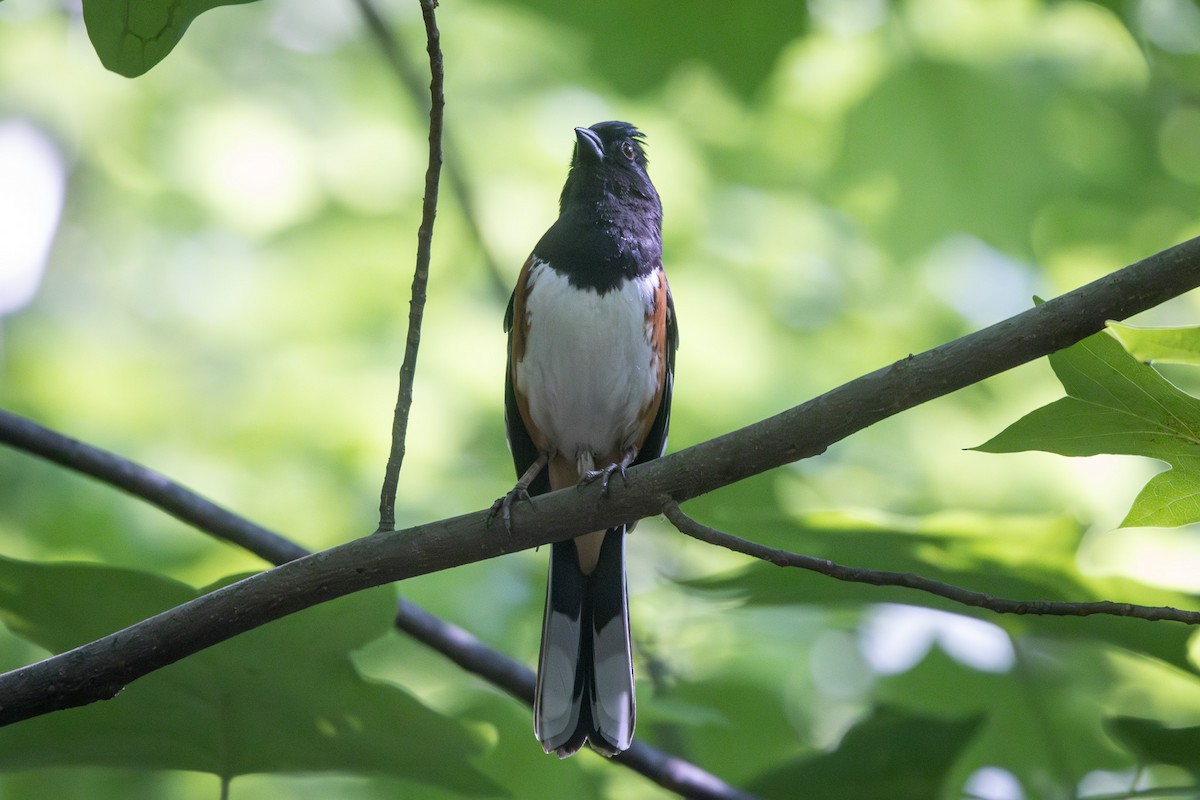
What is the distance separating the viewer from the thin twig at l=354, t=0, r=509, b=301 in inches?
202

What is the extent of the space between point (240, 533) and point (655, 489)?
4.08 ft

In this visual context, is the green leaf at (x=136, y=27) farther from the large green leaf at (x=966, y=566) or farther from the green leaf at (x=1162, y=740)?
the green leaf at (x=1162, y=740)

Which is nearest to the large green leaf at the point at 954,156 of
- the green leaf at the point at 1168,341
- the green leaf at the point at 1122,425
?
the green leaf at the point at 1122,425

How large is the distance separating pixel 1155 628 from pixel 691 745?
5.39 feet

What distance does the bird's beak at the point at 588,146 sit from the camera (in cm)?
429

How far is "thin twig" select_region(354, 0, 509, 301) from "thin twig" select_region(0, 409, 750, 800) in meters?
2.39

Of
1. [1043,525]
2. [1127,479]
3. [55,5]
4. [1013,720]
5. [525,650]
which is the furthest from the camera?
[55,5]

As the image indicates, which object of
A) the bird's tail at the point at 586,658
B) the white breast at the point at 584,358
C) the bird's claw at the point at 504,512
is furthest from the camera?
the white breast at the point at 584,358

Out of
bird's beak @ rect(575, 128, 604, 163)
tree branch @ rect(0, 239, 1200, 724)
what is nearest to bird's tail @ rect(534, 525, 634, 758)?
tree branch @ rect(0, 239, 1200, 724)

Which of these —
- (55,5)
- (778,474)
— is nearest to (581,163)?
(778,474)

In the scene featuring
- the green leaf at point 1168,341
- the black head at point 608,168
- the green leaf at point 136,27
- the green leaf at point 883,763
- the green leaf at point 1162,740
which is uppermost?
the black head at point 608,168

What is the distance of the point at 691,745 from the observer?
387cm

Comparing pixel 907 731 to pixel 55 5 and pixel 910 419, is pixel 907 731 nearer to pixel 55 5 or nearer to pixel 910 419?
pixel 910 419

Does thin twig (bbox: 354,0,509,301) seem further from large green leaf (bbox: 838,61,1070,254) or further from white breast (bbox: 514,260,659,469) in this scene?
large green leaf (bbox: 838,61,1070,254)
